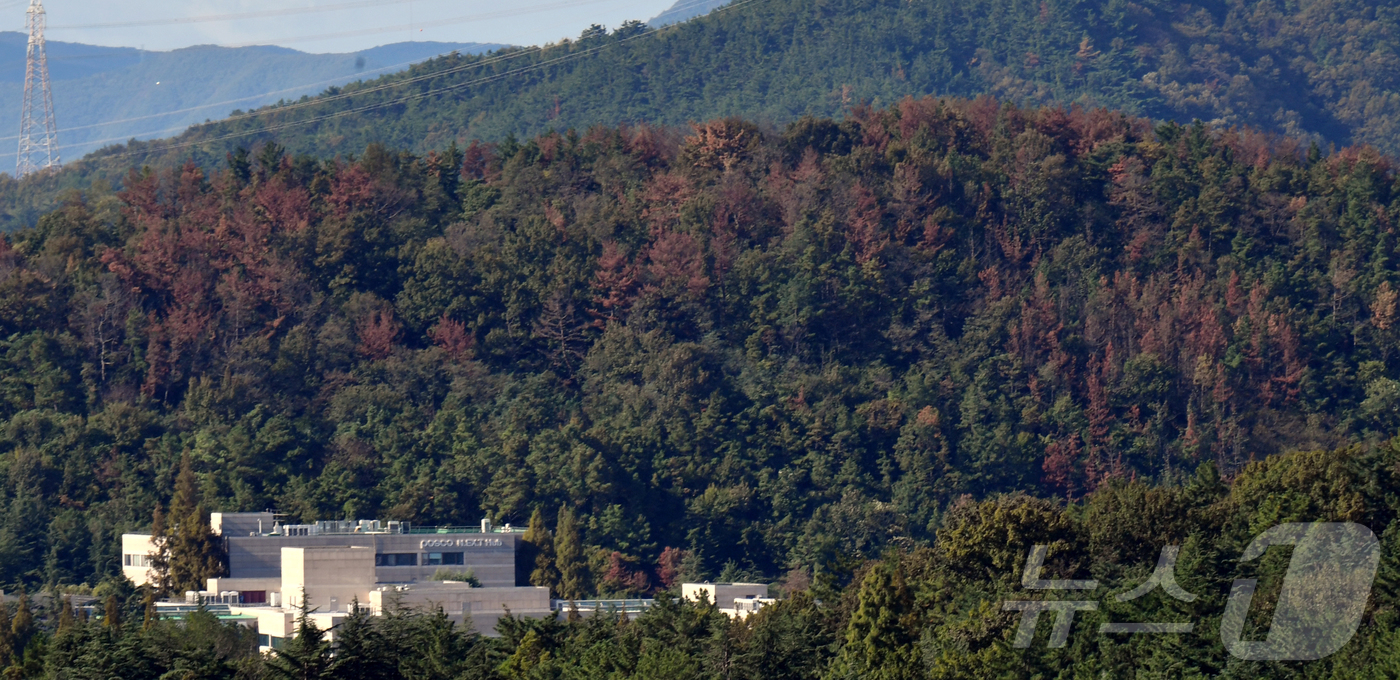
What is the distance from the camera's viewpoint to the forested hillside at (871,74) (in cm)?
14875

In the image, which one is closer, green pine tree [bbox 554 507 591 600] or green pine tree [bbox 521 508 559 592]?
green pine tree [bbox 554 507 591 600]

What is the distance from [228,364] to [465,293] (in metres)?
10.8

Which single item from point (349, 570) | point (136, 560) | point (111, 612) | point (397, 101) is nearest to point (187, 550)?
point (136, 560)

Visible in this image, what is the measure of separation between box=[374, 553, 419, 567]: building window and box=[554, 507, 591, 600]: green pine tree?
5.30 meters

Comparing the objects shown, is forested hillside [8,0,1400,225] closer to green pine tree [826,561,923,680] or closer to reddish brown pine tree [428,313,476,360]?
reddish brown pine tree [428,313,476,360]

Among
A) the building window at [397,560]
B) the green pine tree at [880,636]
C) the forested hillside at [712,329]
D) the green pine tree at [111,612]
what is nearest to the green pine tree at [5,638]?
the green pine tree at [111,612]

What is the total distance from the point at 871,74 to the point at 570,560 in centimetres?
8932

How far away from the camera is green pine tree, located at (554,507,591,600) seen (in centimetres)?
8150

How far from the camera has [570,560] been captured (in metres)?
82.4

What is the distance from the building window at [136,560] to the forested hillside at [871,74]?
59.0m

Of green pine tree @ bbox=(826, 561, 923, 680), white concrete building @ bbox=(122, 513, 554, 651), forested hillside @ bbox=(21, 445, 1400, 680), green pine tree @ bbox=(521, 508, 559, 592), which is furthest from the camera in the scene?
green pine tree @ bbox=(521, 508, 559, 592)

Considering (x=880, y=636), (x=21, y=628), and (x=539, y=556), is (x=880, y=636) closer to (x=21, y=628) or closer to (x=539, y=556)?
(x=21, y=628)

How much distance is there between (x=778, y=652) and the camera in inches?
2114

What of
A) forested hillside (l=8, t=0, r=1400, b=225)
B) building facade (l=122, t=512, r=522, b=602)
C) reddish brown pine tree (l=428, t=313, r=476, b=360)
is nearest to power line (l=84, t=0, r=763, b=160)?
forested hillside (l=8, t=0, r=1400, b=225)
